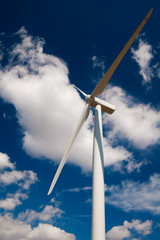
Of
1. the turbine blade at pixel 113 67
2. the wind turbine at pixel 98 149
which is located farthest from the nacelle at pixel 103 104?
the turbine blade at pixel 113 67

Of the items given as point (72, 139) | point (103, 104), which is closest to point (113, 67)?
point (103, 104)

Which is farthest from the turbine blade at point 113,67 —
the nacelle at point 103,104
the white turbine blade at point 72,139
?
the white turbine blade at point 72,139

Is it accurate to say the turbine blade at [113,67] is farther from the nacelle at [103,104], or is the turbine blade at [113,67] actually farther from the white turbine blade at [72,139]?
the white turbine blade at [72,139]

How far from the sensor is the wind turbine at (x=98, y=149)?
12.1 m

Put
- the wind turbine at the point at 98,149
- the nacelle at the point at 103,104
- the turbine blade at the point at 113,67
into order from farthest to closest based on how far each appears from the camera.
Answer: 1. the nacelle at the point at 103,104
2. the turbine blade at the point at 113,67
3. the wind turbine at the point at 98,149

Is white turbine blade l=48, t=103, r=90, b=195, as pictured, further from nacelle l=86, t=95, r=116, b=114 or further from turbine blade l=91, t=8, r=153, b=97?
turbine blade l=91, t=8, r=153, b=97

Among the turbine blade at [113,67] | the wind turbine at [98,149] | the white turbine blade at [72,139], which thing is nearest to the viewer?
the wind turbine at [98,149]

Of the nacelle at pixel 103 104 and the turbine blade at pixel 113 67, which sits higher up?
the turbine blade at pixel 113 67

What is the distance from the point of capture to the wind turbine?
1211 cm

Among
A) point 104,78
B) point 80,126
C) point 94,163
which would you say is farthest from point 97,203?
point 104,78

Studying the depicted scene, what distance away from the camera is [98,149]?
1567 cm

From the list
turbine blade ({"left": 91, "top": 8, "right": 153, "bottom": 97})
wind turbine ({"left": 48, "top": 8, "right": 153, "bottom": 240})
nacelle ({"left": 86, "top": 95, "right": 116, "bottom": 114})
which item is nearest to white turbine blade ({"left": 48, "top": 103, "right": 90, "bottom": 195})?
wind turbine ({"left": 48, "top": 8, "right": 153, "bottom": 240})

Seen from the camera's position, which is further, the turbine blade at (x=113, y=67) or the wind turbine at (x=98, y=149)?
the turbine blade at (x=113, y=67)

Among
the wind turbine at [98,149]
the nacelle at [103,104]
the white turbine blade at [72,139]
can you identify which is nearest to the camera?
the wind turbine at [98,149]
